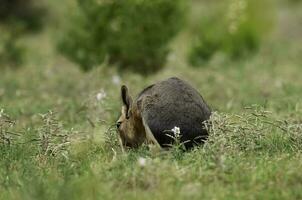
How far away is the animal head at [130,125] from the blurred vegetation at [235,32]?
5.97 metres

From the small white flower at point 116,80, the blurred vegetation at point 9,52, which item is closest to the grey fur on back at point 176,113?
the small white flower at point 116,80

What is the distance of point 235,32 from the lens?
1420 centimetres

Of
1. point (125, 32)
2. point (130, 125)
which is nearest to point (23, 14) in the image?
point (125, 32)

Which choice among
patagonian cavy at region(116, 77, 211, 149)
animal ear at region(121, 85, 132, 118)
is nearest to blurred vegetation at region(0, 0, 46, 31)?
animal ear at region(121, 85, 132, 118)

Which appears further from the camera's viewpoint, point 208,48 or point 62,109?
point 208,48

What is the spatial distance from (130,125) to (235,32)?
27.6 ft

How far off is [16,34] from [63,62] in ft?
3.39

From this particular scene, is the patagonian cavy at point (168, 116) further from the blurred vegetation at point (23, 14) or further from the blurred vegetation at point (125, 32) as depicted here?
the blurred vegetation at point (23, 14)

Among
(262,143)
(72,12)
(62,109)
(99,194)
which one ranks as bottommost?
(99,194)

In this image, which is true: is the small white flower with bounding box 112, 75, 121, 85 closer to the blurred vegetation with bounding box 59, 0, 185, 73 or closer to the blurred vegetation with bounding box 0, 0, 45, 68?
the blurred vegetation with bounding box 59, 0, 185, 73

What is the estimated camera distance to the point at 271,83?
1061cm

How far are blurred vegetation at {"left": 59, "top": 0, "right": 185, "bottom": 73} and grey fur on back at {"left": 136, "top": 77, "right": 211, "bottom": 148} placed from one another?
503cm

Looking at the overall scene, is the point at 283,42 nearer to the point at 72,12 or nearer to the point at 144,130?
the point at 72,12

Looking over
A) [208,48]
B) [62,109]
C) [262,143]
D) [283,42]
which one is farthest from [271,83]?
[283,42]
